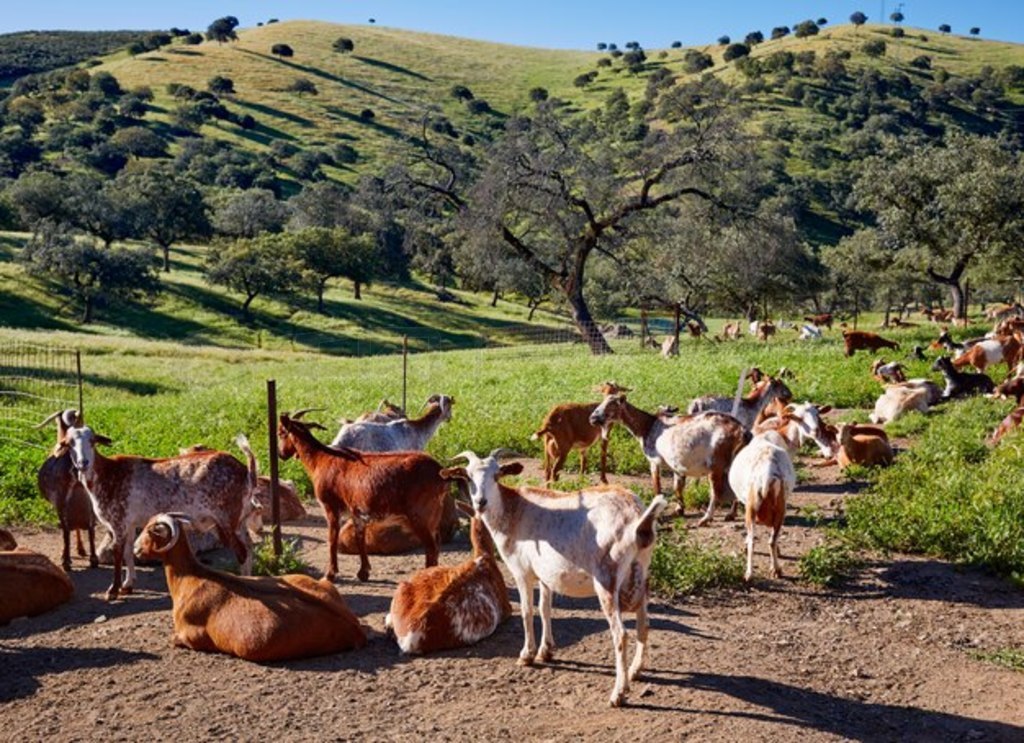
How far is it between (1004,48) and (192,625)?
168m

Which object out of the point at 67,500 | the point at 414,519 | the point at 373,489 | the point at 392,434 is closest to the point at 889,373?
the point at 392,434

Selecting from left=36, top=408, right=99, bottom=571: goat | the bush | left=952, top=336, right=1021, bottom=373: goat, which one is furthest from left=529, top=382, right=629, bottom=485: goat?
the bush

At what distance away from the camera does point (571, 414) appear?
1478cm

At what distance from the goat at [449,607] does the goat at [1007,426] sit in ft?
33.5

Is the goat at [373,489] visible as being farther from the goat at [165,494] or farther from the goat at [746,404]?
the goat at [746,404]

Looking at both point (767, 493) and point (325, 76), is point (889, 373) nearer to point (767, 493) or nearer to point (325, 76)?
point (767, 493)

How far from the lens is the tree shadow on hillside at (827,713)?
23.5ft

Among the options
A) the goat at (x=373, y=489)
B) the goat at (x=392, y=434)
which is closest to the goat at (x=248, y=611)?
the goat at (x=373, y=489)

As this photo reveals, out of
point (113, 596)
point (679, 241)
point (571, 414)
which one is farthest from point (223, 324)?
point (113, 596)

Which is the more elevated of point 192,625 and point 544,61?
point 544,61

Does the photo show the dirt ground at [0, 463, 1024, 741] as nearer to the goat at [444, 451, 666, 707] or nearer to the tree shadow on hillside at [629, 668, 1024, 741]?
the tree shadow on hillside at [629, 668, 1024, 741]

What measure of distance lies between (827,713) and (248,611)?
4588 mm

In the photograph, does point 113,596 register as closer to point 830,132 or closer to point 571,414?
point 571,414

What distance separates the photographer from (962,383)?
2166cm
